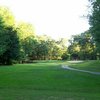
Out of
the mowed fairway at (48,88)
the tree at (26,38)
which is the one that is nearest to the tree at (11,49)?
the tree at (26,38)

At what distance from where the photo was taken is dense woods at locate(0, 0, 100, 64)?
36338mm

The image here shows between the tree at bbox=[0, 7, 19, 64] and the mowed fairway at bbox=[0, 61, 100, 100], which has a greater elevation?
the tree at bbox=[0, 7, 19, 64]

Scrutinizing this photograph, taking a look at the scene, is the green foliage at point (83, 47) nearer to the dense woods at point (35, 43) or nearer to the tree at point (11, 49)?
the dense woods at point (35, 43)

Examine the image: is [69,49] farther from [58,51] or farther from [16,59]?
[16,59]

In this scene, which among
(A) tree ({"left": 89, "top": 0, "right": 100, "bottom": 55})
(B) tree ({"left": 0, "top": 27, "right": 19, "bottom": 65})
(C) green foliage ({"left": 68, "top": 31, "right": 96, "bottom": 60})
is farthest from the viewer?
(C) green foliage ({"left": 68, "top": 31, "right": 96, "bottom": 60})

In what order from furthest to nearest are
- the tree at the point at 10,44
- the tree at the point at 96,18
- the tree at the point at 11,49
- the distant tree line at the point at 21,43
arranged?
the tree at the point at 11,49 → the tree at the point at 10,44 → the distant tree line at the point at 21,43 → the tree at the point at 96,18

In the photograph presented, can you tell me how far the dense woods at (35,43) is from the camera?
36.3 metres

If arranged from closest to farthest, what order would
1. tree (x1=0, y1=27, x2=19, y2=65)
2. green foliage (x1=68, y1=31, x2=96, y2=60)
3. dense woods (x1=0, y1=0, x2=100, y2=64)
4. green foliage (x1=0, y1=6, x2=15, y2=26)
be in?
dense woods (x1=0, y1=0, x2=100, y2=64) < green foliage (x1=0, y1=6, x2=15, y2=26) < tree (x1=0, y1=27, x2=19, y2=65) < green foliage (x1=68, y1=31, x2=96, y2=60)

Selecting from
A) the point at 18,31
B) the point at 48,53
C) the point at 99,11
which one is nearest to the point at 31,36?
the point at 18,31

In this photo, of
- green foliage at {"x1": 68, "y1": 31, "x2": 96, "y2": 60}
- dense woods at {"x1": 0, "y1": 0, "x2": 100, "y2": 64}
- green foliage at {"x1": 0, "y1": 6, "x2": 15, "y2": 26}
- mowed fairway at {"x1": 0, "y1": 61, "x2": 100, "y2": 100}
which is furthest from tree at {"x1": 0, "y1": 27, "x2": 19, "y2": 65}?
mowed fairway at {"x1": 0, "y1": 61, "x2": 100, "y2": 100}

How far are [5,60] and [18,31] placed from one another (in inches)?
366

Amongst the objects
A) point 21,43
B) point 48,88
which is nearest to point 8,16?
point 21,43

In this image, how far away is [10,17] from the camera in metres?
84.8

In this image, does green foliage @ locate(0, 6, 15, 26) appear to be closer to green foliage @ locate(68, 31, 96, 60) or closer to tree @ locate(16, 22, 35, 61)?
tree @ locate(16, 22, 35, 61)
